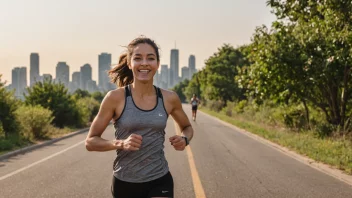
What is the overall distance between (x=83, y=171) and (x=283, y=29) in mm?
11946

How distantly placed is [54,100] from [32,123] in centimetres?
629

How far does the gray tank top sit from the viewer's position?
128 inches

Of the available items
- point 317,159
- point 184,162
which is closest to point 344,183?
point 317,159

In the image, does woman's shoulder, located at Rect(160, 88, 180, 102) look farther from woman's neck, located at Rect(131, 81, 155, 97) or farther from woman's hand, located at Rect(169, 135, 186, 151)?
Answer: woman's hand, located at Rect(169, 135, 186, 151)

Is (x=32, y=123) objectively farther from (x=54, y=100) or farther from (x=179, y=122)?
(x=179, y=122)

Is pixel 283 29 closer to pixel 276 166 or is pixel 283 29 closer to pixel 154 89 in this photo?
pixel 276 166

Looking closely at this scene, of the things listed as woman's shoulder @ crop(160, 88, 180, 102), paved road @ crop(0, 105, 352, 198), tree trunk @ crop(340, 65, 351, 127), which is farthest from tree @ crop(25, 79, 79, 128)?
woman's shoulder @ crop(160, 88, 180, 102)

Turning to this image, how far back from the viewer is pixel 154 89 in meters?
3.54

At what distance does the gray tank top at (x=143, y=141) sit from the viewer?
3246 mm

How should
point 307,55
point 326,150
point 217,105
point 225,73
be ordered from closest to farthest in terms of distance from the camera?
point 326,150
point 307,55
point 217,105
point 225,73

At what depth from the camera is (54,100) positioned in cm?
2430

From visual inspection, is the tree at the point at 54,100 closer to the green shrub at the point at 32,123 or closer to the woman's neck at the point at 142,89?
the green shrub at the point at 32,123

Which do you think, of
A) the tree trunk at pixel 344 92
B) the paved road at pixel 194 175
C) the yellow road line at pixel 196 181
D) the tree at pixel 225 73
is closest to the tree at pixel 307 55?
the tree trunk at pixel 344 92

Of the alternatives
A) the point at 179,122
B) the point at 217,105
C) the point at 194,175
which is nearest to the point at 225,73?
the point at 217,105
